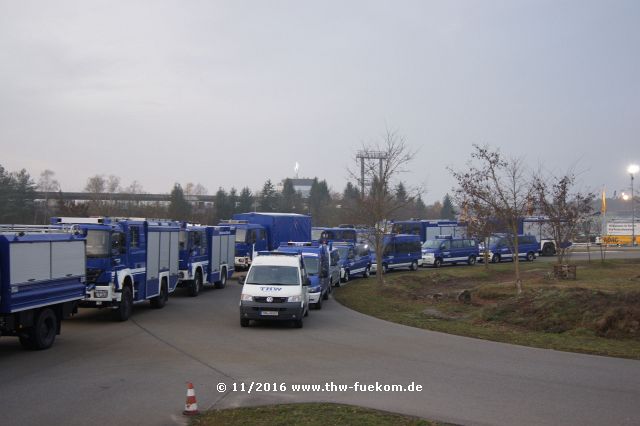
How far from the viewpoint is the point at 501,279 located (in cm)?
3600

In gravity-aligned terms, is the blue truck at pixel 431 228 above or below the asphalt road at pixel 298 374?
above

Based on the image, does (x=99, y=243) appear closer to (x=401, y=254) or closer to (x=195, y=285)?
(x=195, y=285)

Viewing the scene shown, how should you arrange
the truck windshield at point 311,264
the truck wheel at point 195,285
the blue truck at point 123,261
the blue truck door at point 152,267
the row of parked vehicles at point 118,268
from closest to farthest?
the row of parked vehicles at point 118,268 → the blue truck at point 123,261 → the blue truck door at point 152,267 → the truck windshield at point 311,264 → the truck wheel at point 195,285

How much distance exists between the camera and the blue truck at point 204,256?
997 inches

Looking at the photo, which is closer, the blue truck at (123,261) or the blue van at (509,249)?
the blue truck at (123,261)

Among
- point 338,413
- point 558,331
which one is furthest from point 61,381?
point 558,331

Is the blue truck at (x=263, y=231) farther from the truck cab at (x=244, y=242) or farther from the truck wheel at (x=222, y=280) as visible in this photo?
A: the truck wheel at (x=222, y=280)

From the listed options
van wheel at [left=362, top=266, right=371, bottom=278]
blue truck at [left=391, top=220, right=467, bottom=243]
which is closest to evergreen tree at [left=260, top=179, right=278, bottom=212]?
blue truck at [left=391, top=220, right=467, bottom=243]

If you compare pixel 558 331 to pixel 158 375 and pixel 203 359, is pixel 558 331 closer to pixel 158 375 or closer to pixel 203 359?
pixel 203 359

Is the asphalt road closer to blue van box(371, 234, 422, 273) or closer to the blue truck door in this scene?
the blue truck door

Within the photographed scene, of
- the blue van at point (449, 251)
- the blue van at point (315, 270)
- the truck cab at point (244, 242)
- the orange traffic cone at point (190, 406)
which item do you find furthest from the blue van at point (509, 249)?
the orange traffic cone at point (190, 406)

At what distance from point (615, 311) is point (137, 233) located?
542 inches

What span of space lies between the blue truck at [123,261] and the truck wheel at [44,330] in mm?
3517

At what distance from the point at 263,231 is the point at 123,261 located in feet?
71.0
